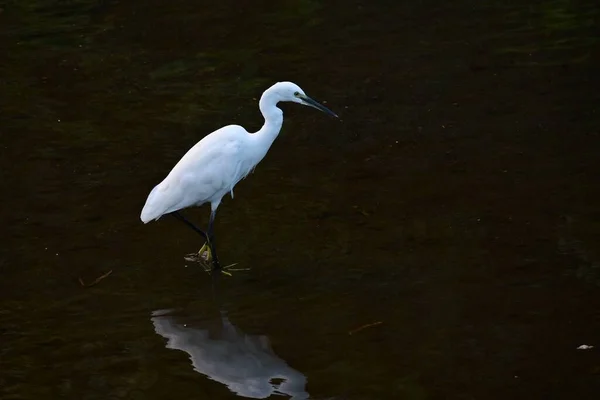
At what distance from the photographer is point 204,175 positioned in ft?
24.2

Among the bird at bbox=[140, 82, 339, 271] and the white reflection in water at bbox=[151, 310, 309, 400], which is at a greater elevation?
the bird at bbox=[140, 82, 339, 271]

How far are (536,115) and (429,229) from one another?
2316 millimetres

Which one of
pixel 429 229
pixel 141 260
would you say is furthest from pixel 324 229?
pixel 141 260

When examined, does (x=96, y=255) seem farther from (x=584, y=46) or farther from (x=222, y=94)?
(x=584, y=46)

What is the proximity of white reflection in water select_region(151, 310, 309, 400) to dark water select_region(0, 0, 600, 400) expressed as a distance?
2cm

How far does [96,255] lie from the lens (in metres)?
7.44

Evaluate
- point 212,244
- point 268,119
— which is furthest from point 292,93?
point 212,244

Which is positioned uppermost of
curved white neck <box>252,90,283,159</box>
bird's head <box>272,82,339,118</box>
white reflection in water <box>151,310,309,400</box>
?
bird's head <box>272,82,339,118</box>

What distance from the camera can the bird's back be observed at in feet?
24.0

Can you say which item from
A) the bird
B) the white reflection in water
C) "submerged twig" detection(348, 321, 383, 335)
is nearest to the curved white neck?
the bird

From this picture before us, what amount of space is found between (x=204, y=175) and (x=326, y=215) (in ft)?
2.94

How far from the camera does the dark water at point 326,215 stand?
584cm

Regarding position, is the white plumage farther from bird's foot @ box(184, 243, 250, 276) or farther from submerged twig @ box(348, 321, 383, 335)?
submerged twig @ box(348, 321, 383, 335)

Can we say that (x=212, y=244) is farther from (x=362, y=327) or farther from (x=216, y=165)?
(x=362, y=327)
